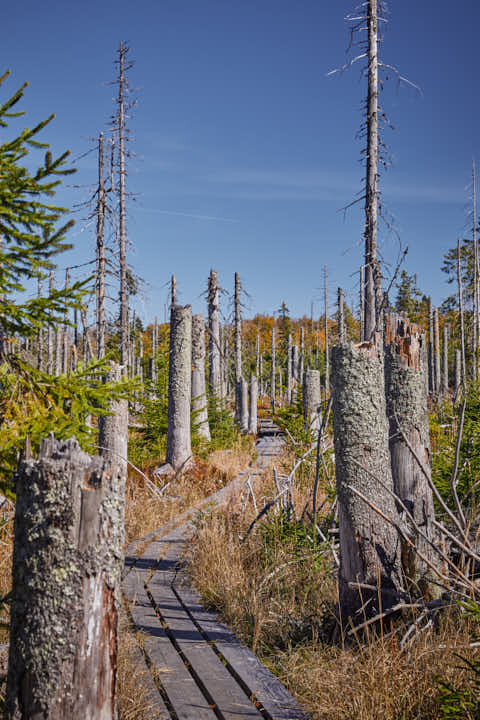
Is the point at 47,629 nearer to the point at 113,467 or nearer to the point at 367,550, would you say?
the point at 113,467

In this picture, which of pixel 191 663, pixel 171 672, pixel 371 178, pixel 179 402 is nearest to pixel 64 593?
pixel 171 672

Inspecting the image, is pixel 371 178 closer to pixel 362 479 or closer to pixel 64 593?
pixel 362 479

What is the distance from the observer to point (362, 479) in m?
3.93

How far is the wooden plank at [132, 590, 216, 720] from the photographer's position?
3291mm

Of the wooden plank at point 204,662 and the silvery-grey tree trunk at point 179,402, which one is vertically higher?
the silvery-grey tree trunk at point 179,402

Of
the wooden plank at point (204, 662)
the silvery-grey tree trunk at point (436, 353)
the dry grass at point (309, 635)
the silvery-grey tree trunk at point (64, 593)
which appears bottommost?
the wooden plank at point (204, 662)

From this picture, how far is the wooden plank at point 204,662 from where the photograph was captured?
330 centimetres

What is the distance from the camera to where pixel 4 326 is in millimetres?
3992

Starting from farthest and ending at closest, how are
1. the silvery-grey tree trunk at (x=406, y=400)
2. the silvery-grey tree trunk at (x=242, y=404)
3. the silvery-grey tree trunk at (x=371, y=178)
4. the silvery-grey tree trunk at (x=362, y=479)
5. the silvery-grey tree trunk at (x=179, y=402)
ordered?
the silvery-grey tree trunk at (x=242, y=404) < the silvery-grey tree trunk at (x=371, y=178) < the silvery-grey tree trunk at (x=179, y=402) < the silvery-grey tree trunk at (x=406, y=400) < the silvery-grey tree trunk at (x=362, y=479)

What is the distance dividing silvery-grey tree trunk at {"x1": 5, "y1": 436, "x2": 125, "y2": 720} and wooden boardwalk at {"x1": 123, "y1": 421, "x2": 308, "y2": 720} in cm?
137

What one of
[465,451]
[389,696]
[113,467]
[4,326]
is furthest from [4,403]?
[465,451]

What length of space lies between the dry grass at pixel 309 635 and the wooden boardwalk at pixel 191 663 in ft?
0.59

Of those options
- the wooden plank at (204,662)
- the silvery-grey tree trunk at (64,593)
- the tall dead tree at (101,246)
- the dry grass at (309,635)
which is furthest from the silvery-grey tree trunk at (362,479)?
A: the tall dead tree at (101,246)

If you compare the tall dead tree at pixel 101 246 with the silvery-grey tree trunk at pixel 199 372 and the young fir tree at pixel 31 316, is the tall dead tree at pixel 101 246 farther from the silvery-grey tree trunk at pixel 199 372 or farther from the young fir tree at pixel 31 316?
the young fir tree at pixel 31 316
